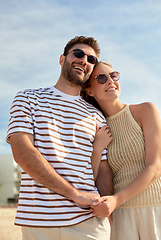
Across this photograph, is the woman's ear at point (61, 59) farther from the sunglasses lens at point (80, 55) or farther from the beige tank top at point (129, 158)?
the beige tank top at point (129, 158)

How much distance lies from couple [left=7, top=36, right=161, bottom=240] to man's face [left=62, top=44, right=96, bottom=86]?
0.01 m

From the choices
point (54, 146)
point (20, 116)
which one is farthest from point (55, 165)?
point (20, 116)

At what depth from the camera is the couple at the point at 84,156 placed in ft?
9.21

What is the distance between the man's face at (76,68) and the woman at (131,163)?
0.34 m

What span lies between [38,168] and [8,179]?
5610 centimetres

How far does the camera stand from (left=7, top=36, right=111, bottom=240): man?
278 cm

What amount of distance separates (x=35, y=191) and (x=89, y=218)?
0.68 m

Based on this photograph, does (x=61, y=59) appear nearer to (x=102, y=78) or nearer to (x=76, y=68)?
(x=76, y=68)

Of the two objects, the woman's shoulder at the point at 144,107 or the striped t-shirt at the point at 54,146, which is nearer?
the striped t-shirt at the point at 54,146

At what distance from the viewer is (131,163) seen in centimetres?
366

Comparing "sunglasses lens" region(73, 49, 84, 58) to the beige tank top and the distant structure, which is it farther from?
the distant structure

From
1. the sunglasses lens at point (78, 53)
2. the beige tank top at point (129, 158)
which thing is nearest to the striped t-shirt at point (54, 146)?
the beige tank top at point (129, 158)

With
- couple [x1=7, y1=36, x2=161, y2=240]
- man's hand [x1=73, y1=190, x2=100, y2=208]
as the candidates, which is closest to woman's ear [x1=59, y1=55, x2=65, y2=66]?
couple [x1=7, y1=36, x2=161, y2=240]

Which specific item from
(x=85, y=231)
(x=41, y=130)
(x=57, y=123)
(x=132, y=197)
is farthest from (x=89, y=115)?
(x=85, y=231)
